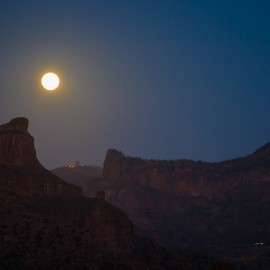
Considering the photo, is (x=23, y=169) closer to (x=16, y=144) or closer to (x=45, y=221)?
(x=16, y=144)

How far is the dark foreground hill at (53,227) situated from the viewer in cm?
10006

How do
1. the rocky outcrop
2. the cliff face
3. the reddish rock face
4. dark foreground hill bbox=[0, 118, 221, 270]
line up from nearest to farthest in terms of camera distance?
the cliff face, dark foreground hill bbox=[0, 118, 221, 270], the rocky outcrop, the reddish rock face

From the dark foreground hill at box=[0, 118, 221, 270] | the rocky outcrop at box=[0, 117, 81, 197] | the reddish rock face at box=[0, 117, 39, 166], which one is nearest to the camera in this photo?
the dark foreground hill at box=[0, 118, 221, 270]

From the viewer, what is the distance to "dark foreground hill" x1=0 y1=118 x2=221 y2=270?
328 feet

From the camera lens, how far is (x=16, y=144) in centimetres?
12469

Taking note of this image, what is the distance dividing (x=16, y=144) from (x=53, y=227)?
24.5m

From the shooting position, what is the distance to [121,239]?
11444 cm

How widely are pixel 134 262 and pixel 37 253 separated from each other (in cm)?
1819

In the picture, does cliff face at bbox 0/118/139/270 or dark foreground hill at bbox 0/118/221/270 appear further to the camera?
dark foreground hill at bbox 0/118/221/270

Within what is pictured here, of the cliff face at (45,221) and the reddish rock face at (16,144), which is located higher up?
the reddish rock face at (16,144)

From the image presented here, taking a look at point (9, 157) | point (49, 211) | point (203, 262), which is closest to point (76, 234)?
point (49, 211)

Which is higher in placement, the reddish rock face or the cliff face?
the reddish rock face

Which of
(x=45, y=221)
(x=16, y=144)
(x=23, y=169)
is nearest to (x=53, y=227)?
(x=45, y=221)

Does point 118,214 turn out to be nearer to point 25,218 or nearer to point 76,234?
point 76,234
